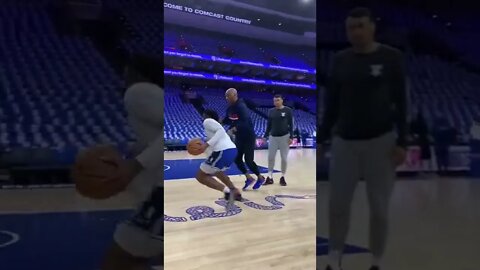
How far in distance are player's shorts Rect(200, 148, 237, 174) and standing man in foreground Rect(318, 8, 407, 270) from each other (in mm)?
2156

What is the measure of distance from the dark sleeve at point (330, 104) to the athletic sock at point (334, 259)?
47 centimetres

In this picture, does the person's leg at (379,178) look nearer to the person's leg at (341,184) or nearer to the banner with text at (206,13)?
the person's leg at (341,184)

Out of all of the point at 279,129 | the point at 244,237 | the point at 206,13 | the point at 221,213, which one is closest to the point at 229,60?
the point at 206,13

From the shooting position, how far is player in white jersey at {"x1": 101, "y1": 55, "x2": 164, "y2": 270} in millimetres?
1590

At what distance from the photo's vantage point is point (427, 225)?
71.4 inches

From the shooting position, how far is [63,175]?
5.12ft

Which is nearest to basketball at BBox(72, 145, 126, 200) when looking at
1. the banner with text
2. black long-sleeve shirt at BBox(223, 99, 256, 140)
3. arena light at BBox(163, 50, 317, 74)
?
black long-sleeve shirt at BBox(223, 99, 256, 140)

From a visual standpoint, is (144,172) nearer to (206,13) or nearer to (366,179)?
(366,179)

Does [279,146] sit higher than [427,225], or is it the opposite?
[279,146]

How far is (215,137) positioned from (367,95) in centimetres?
237

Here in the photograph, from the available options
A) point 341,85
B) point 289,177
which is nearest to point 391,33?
point 341,85

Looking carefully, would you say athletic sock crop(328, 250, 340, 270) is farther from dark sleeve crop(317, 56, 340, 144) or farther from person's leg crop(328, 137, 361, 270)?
dark sleeve crop(317, 56, 340, 144)

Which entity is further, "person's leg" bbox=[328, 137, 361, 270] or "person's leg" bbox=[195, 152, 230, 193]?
"person's leg" bbox=[195, 152, 230, 193]

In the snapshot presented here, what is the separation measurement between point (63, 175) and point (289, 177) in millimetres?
5059
